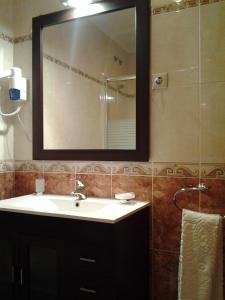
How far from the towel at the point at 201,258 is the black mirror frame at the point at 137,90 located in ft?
1.48

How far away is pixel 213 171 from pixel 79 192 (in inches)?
30.1

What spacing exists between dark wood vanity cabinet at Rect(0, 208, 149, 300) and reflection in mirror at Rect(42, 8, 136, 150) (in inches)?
21.4

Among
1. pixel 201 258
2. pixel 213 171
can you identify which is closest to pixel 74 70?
pixel 213 171

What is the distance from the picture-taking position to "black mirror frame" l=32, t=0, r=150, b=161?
4.88 ft

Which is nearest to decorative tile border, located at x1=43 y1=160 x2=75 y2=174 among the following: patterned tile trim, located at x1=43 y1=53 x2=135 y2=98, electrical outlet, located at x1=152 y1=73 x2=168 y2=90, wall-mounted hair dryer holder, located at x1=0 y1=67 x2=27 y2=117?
wall-mounted hair dryer holder, located at x1=0 y1=67 x2=27 y2=117

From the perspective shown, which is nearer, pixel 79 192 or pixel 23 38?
pixel 79 192

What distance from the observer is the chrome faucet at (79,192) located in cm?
156

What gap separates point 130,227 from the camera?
49.6 inches

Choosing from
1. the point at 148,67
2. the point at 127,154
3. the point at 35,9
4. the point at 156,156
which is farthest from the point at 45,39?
the point at 156,156

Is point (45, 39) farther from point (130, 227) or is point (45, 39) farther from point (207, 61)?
point (130, 227)

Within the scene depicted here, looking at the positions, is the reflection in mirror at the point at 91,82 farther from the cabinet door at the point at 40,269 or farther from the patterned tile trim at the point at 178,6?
the cabinet door at the point at 40,269

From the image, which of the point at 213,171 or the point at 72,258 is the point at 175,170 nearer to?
the point at 213,171

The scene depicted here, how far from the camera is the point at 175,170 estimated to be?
143cm

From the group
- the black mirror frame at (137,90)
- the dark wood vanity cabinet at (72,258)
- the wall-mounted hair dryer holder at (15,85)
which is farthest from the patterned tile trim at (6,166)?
the dark wood vanity cabinet at (72,258)
